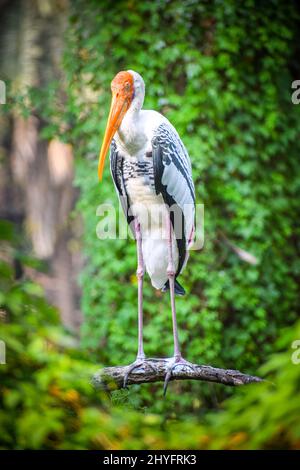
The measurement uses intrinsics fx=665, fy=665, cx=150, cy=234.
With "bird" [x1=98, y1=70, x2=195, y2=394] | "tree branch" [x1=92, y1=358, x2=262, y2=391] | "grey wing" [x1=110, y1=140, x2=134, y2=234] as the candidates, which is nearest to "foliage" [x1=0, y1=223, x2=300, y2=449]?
"tree branch" [x1=92, y1=358, x2=262, y2=391]

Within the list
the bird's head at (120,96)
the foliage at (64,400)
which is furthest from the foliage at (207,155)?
the foliage at (64,400)

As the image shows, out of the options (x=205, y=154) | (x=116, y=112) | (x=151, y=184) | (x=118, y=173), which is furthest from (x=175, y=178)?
(x=205, y=154)

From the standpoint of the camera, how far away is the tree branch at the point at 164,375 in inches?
111

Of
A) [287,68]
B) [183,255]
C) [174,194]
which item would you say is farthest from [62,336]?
[287,68]

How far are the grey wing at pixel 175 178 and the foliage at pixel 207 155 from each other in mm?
1114

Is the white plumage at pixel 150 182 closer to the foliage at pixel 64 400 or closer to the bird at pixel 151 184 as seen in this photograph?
the bird at pixel 151 184

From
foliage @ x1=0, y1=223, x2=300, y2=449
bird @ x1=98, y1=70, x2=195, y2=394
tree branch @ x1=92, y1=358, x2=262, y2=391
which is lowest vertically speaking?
foliage @ x1=0, y1=223, x2=300, y2=449

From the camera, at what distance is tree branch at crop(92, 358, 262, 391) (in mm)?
2809

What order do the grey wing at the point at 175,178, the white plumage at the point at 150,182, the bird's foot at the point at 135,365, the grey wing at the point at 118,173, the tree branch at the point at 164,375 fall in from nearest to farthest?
1. the tree branch at the point at 164,375
2. the bird's foot at the point at 135,365
3. the white plumage at the point at 150,182
4. the grey wing at the point at 175,178
5. the grey wing at the point at 118,173

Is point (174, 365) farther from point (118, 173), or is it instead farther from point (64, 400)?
point (64, 400)

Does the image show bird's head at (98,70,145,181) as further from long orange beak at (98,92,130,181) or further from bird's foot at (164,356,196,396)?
bird's foot at (164,356,196,396)

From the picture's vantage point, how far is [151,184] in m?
3.34

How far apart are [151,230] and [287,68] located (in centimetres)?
249

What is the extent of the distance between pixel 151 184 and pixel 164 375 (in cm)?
94
